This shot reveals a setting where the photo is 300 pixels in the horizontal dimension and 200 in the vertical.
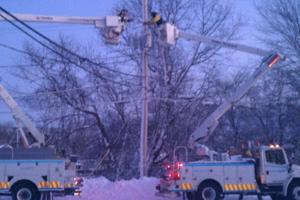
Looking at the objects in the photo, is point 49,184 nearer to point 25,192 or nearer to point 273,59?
point 25,192

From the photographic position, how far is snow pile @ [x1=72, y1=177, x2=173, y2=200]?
19.4m

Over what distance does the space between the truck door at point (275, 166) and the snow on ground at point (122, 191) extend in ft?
8.42

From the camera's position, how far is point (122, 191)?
20.1 m

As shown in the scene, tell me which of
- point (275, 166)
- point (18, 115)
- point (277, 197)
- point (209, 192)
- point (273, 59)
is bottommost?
point (277, 197)

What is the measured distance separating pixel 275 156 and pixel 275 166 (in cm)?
37

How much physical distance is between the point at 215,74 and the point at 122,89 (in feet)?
19.3

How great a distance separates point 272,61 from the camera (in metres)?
19.4

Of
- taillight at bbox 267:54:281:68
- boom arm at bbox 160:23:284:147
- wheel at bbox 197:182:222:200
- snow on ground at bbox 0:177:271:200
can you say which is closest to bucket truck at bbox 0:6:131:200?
snow on ground at bbox 0:177:271:200

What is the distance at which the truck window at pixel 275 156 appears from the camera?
18.3 meters

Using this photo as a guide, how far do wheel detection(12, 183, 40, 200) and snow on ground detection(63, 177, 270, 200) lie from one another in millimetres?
2261

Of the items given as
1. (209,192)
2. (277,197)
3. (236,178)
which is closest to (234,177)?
(236,178)

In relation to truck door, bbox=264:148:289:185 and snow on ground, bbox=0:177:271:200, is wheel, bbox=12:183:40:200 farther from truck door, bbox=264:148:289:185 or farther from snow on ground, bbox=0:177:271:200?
truck door, bbox=264:148:289:185

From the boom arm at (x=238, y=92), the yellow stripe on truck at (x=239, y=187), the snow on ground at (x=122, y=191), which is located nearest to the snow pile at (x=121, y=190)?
the snow on ground at (x=122, y=191)

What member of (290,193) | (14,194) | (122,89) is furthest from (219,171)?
(122,89)
